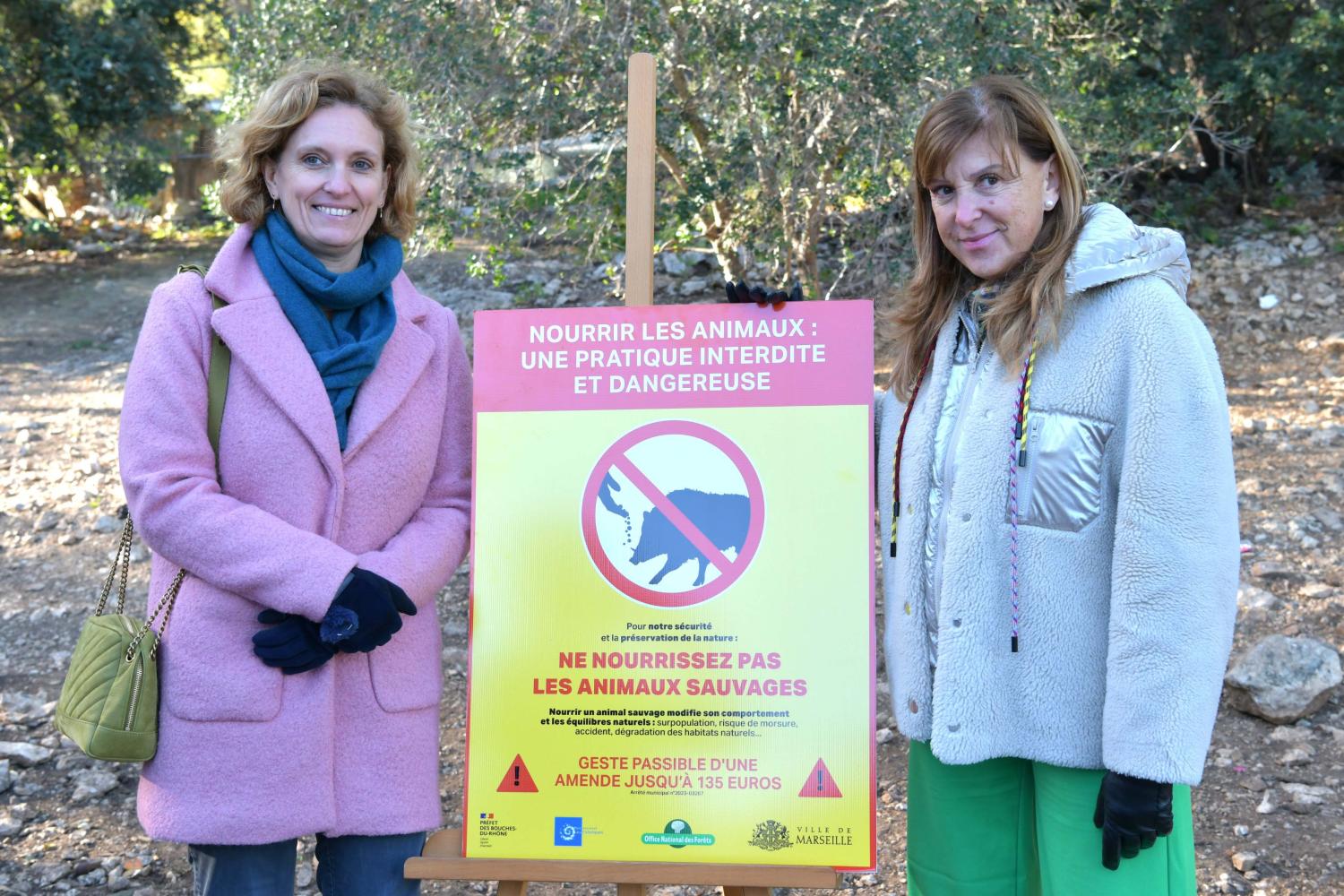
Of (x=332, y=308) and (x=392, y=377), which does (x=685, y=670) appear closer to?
(x=392, y=377)

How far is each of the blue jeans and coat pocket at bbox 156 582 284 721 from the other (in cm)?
27

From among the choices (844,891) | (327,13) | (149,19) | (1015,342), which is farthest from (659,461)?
(149,19)

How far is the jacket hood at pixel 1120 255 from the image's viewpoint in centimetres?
227

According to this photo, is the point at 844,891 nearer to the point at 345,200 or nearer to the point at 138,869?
the point at 138,869

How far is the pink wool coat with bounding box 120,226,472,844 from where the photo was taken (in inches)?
91.0

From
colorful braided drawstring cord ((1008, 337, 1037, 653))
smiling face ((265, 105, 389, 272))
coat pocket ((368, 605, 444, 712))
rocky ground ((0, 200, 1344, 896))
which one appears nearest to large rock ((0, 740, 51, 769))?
rocky ground ((0, 200, 1344, 896))

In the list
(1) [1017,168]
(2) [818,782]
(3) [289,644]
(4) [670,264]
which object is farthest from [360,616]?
(4) [670,264]

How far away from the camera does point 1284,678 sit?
182 inches

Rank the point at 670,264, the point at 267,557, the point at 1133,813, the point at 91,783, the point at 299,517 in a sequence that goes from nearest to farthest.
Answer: the point at 1133,813, the point at 267,557, the point at 299,517, the point at 91,783, the point at 670,264

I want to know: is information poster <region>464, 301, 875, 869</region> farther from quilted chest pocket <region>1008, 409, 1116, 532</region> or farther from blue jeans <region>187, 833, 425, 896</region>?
quilted chest pocket <region>1008, 409, 1116, 532</region>

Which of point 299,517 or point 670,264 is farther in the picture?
point 670,264

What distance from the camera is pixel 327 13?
20.2 feet

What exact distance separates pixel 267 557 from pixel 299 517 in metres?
0.13

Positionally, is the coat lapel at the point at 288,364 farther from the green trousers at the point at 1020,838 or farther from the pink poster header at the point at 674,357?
the green trousers at the point at 1020,838
